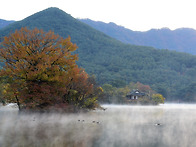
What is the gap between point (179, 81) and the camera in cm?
15312

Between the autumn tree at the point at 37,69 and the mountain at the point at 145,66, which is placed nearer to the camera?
the autumn tree at the point at 37,69

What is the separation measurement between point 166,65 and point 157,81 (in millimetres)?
27459

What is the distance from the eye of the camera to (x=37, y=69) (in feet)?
105

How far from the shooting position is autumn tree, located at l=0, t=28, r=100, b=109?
103 feet

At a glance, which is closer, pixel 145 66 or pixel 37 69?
pixel 37 69

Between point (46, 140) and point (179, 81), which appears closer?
point (46, 140)

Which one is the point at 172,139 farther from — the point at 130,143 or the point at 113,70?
the point at 113,70

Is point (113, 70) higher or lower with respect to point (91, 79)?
higher

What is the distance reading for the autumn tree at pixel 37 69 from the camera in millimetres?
31438

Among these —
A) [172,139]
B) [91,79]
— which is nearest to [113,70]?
[91,79]

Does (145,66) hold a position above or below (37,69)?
above

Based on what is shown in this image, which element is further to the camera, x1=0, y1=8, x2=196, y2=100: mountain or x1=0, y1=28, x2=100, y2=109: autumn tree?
x1=0, y1=8, x2=196, y2=100: mountain

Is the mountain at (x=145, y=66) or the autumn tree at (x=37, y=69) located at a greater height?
the mountain at (x=145, y=66)

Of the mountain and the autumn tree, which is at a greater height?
the mountain
